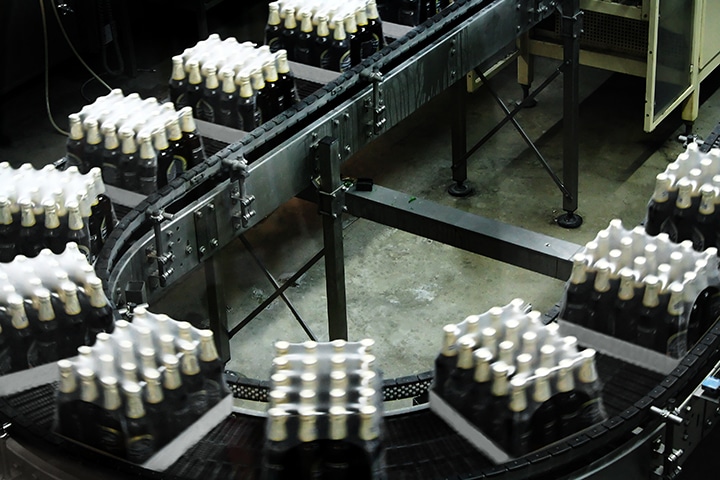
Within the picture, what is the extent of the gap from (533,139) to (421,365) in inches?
97.5

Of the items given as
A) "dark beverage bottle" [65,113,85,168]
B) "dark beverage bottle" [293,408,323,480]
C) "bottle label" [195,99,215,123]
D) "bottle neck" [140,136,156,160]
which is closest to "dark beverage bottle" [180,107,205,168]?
"bottle neck" [140,136,156,160]

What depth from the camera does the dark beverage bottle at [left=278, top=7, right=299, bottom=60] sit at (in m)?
5.14

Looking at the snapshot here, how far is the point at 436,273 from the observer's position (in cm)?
661

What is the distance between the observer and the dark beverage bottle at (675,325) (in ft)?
10.6

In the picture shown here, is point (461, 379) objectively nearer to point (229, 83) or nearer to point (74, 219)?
point (74, 219)

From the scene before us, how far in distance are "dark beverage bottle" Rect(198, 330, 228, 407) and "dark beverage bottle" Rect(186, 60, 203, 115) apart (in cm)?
181

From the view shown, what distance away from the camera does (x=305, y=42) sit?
17.0 ft

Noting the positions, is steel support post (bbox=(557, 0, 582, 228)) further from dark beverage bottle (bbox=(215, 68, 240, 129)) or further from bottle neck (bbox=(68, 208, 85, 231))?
bottle neck (bbox=(68, 208, 85, 231))

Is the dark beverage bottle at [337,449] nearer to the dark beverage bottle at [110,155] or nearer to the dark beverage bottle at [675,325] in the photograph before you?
the dark beverage bottle at [675,325]

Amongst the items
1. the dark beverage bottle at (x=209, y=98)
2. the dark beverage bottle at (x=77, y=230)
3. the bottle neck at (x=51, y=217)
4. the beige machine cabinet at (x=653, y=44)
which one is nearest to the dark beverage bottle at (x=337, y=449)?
the dark beverage bottle at (x=77, y=230)

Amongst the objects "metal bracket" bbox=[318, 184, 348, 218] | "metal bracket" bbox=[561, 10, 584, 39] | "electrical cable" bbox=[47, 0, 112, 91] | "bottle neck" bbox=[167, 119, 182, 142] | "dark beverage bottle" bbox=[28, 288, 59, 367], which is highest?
"bottle neck" bbox=[167, 119, 182, 142]

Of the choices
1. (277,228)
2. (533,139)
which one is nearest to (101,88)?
(277,228)

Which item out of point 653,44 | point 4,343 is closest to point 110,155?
point 4,343

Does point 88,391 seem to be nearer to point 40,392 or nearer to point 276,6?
point 40,392
